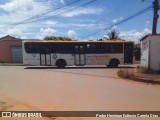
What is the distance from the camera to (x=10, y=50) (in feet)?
159

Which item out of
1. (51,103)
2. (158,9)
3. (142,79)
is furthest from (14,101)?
(158,9)

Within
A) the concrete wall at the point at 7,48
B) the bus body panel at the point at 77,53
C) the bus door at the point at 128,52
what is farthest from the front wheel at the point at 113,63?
the concrete wall at the point at 7,48

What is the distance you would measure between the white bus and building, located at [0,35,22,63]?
17.0 m

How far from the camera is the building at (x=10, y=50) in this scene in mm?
48375

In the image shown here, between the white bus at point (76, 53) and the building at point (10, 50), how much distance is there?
17.0 meters

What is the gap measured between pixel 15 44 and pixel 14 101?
127 ft

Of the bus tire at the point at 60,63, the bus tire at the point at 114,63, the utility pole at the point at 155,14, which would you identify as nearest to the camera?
the utility pole at the point at 155,14

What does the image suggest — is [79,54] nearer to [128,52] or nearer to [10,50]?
[128,52]

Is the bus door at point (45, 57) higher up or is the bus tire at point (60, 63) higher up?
the bus door at point (45, 57)

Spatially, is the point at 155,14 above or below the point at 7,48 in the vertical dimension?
above

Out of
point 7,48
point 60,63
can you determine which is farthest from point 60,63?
point 7,48

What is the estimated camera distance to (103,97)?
11727 millimetres

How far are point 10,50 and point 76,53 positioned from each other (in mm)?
18904

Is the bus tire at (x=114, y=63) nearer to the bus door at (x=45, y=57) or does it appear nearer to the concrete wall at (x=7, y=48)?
the bus door at (x=45, y=57)
